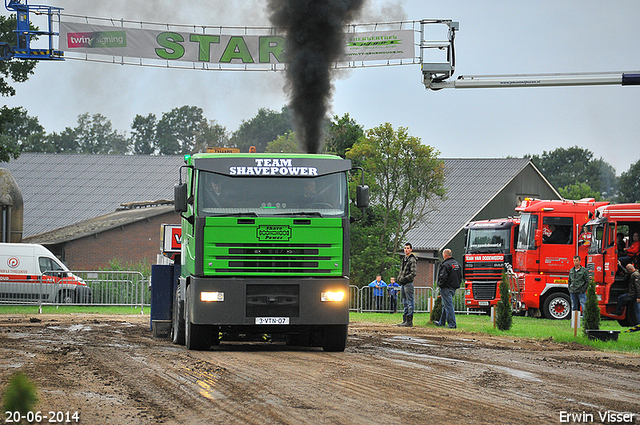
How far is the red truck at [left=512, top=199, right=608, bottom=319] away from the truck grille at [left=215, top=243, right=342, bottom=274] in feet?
52.1

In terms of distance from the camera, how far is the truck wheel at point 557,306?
2577 cm

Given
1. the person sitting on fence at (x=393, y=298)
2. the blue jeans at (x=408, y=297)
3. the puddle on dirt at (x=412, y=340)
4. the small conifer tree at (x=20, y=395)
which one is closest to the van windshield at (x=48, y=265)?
the person sitting on fence at (x=393, y=298)

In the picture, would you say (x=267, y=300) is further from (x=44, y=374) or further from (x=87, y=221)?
(x=87, y=221)

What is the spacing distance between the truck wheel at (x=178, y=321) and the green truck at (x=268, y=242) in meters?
1.59

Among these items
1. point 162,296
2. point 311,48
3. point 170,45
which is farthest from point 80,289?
point 311,48

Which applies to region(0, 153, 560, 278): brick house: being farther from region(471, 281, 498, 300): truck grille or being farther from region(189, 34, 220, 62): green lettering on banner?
region(189, 34, 220, 62): green lettering on banner

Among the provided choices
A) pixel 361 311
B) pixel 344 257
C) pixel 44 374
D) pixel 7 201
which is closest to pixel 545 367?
pixel 344 257

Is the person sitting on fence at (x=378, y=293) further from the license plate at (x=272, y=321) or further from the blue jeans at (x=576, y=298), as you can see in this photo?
the license plate at (x=272, y=321)

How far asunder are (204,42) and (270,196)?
1335cm

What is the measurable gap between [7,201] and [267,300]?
1135 inches

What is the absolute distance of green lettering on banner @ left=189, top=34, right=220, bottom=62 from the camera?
78.9 feet

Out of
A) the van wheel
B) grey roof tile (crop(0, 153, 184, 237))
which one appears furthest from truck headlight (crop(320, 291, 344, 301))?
grey roof tile (crop(0, 153, 184, 237))

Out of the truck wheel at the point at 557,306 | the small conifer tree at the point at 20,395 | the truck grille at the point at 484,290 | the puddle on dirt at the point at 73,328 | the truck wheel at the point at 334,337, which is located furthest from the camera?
the truck grille at the point at 484,290

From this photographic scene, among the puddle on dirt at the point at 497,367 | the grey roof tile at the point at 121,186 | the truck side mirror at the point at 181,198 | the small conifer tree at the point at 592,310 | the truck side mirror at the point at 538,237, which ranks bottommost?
the puddle on dirt at the point at 497,367
